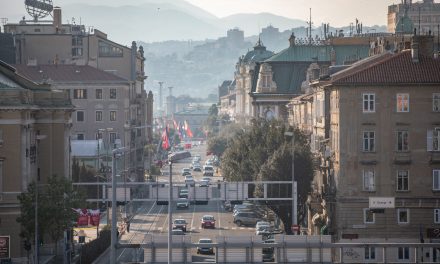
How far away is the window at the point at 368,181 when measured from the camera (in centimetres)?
8425

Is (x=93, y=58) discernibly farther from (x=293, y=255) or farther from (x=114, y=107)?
(x=293, y=255)

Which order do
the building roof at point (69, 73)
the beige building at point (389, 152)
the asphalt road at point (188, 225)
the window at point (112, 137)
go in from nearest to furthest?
the beige building at point (389, 152), the asphalt road at point (188, 225), the building roof at point (69, 73), the window at point (112, 137)

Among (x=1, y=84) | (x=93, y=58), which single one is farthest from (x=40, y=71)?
(x=1, y=84)

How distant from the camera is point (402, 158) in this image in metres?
83.9

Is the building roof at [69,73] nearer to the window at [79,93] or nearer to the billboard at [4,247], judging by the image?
the window at [79,93]

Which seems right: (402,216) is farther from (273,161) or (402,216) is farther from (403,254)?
(273,161)

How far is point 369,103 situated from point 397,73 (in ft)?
8.12

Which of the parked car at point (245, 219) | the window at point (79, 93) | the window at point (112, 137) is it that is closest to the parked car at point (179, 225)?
the parked car at point (245, 219)

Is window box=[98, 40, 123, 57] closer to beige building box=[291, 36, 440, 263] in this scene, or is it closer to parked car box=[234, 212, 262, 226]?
parked car box=[234, 212, 262, 226]

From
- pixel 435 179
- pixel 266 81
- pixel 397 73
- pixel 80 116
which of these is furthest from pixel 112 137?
pixel 435 179

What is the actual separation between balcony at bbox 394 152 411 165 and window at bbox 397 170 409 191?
58cm

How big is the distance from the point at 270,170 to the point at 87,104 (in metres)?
55.0

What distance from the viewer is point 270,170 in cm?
10106

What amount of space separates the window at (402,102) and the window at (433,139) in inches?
80.2
